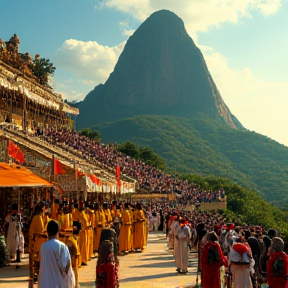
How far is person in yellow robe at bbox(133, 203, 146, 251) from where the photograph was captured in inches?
680

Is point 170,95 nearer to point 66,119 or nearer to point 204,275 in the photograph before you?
point 66,119

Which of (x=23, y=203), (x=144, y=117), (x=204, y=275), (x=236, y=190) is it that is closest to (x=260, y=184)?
(x=144, y=117)

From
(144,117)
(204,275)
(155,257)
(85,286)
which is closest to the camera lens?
(204,275)

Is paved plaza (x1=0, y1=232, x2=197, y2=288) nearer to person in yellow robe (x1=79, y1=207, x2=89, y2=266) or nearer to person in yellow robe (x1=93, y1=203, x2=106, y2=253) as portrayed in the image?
person in yellow robe (x1=79, y1=207, x2=89, y2=266)

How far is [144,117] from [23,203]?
419 ft

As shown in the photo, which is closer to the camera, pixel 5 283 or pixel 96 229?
pixel 5 283

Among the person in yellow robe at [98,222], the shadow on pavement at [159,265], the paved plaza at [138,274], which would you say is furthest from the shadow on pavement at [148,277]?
the person in yellow robe at [98,222]

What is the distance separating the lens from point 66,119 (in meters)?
54.9

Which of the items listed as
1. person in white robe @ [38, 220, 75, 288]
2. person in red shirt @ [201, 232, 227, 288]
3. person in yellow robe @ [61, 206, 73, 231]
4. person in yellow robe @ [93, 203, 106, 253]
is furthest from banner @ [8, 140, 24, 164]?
person in white robe @ [38, 220, 75, 288]

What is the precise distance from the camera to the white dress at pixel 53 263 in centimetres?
666

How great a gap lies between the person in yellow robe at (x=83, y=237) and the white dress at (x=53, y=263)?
6935 millimetres

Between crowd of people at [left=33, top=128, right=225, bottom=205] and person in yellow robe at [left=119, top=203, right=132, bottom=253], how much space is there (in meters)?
20.6

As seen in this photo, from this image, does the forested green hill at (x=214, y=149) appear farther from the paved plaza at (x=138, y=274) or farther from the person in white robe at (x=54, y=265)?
the person in white robe at (x=54, y=265)

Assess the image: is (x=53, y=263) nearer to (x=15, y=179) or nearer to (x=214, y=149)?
(x=15, y=179)
